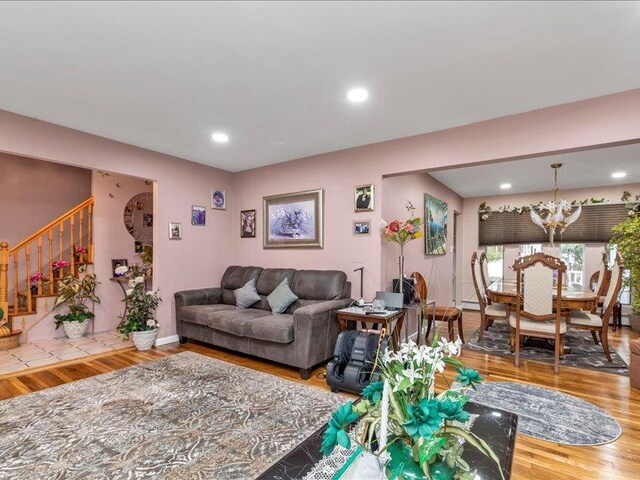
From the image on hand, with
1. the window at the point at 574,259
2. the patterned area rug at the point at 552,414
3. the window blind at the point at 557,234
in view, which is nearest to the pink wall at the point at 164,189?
the patterned area rug at the point at 552,414

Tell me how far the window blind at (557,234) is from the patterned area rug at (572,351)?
208cm

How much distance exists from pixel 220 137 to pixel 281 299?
199cm

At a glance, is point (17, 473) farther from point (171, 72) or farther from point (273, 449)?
point (171, 72)

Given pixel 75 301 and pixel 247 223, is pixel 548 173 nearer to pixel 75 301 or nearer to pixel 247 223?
pixel 247 223

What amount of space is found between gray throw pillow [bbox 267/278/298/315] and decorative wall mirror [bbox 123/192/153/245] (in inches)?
115

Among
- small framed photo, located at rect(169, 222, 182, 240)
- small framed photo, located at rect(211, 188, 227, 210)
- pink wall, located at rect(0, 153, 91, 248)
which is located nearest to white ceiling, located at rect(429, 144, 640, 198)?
small framed photo, located at rect(211, 188, 227, 210)

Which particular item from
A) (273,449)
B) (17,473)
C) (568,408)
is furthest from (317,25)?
(568,408)

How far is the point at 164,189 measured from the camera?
4.23 metres

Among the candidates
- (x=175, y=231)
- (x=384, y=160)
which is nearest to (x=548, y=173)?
(x=384, y=160)

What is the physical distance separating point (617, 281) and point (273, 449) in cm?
383

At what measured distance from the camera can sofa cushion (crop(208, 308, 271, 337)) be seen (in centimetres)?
346

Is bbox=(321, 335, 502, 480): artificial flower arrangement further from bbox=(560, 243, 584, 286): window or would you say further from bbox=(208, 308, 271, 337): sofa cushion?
bbox=(560, 243, 584, 286): window

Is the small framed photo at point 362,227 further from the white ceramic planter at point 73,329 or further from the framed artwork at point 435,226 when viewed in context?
the white ceramic planter at point 73,329

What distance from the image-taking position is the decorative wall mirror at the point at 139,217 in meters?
5.28
